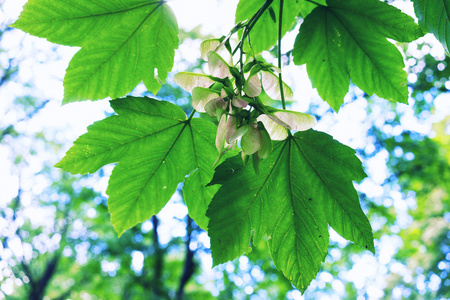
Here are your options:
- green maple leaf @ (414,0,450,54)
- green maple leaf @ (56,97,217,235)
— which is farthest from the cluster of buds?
green maple leaf @ (414,0,450,54)

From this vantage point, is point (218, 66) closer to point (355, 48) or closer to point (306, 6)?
point (355, 48)

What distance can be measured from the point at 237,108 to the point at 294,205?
16.7 inches

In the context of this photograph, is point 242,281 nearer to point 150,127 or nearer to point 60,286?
point 60,286

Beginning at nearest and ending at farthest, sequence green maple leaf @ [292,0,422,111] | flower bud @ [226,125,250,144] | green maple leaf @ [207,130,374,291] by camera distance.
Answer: flower bud @ [226,125,250,144] < green maple leaf @ [207,130,374,291] < green maple leaf @ [292,0,422,111]

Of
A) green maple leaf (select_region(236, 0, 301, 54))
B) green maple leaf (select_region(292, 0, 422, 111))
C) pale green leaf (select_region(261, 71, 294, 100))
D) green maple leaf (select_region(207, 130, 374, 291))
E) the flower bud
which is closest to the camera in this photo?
the flower bud

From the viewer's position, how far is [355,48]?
3.65 feet

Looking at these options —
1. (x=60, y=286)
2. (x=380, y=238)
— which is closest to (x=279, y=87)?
(x=380, y=238)

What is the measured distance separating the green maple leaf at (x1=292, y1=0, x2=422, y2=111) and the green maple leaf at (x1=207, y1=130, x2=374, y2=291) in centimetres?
32

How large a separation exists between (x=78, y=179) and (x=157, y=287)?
4938 mm

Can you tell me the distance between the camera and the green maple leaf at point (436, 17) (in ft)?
2.79

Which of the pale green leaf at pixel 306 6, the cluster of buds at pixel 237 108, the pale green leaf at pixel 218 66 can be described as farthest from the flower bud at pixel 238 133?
the pale green leaf at pixel 306 6

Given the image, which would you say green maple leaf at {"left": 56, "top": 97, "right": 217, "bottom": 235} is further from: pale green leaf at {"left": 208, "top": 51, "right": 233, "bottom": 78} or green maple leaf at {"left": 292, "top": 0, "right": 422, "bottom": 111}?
green maple leaf at {"left": 292, "top": 0, "right": 422, "bottom": 111}

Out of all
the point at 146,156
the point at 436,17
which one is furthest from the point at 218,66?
the point at 436,17

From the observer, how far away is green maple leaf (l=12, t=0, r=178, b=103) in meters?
0.99
